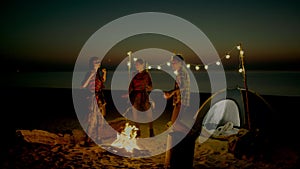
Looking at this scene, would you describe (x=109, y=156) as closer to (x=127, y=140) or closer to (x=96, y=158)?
(x=96, y=158)

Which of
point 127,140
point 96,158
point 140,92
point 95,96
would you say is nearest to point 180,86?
point 140,92

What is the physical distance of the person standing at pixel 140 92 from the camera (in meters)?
7.60

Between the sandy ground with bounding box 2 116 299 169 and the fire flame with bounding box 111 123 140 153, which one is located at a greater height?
the fire flame with bounding box 111 123 140 153

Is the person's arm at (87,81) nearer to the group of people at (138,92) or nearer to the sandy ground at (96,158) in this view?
the group of people at (138,92)

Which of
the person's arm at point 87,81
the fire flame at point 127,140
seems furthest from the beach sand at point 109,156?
the person's arm at point 87,81

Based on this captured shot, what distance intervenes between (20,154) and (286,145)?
7149mm

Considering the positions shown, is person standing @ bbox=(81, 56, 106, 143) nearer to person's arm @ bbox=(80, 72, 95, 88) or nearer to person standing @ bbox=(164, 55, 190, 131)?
person's arm @ bbox=(80, 72, 95, 88)

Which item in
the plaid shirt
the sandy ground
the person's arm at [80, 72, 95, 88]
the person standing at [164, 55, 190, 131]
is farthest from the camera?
the person's arm at [80, 72, 95, 88]

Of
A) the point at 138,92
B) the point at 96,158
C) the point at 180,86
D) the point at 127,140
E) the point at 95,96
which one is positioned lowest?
the point at 96,158

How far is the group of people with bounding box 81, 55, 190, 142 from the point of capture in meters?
6.86

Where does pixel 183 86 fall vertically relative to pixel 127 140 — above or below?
above

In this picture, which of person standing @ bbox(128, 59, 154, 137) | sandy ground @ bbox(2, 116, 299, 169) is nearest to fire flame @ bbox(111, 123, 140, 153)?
sandy ground @ bbox(2, 116, 299, 169)

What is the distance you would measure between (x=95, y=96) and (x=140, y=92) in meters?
1.38

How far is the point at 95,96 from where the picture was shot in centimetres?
713
